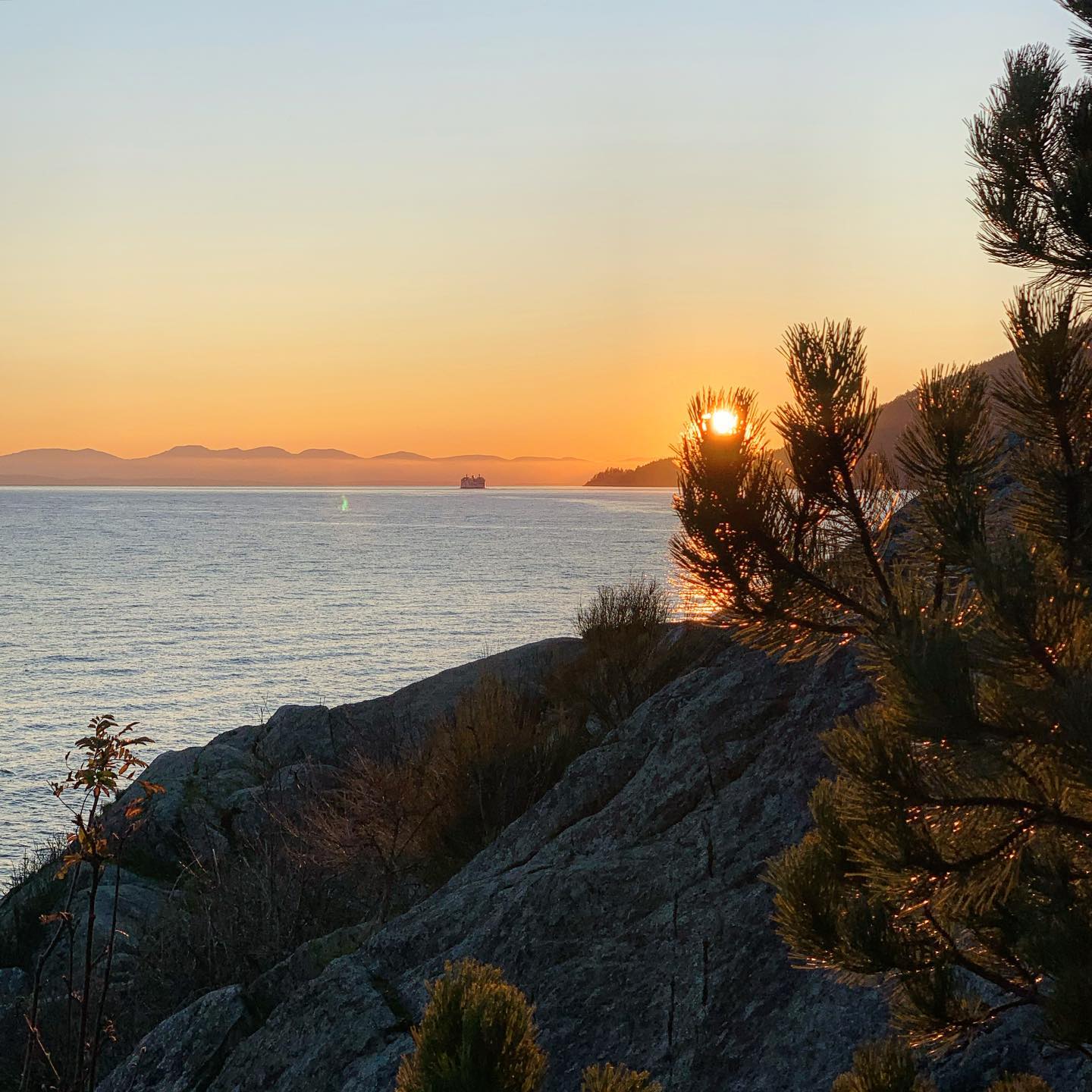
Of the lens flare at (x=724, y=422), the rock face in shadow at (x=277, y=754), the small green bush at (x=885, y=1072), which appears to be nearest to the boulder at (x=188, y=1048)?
the small green bush at (x=885, y=1072)

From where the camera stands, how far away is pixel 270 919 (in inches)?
378

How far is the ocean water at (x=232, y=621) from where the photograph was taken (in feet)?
104

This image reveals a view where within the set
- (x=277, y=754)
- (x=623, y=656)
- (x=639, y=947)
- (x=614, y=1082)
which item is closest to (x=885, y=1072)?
(x=614, y=1082)

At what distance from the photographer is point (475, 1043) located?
2385 mm

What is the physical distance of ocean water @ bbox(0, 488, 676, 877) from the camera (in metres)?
31.7

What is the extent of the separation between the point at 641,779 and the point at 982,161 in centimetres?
439

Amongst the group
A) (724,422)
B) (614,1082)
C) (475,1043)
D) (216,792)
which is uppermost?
(724,422)

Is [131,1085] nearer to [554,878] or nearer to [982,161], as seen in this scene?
[554,878]

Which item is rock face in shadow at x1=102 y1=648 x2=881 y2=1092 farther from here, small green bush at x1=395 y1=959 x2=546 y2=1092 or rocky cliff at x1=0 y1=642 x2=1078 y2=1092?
small green bush at x1=395 y1=959 x2=546 y2=1092

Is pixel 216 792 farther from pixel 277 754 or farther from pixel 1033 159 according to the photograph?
pixel 1033 159

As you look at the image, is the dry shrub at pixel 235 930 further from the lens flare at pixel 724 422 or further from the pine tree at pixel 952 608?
the lens flare at pixel 724 422

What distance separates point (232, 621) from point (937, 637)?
5707 centimetres

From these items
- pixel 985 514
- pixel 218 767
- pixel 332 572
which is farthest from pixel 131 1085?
pixel 332 572

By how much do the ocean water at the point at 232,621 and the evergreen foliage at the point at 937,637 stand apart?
1.54ft
